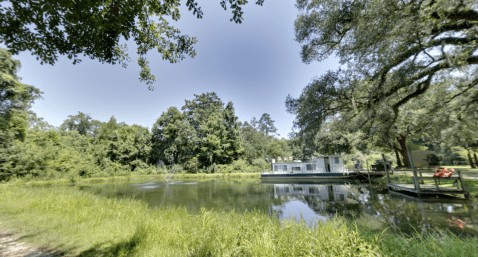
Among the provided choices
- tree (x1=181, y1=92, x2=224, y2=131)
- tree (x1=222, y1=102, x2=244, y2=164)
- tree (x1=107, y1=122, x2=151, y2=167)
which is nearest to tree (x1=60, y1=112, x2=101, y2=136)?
tree (x1=107, y1=122, x2=151, y2=167)

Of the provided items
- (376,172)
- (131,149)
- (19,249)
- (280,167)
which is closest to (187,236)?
(19,249)

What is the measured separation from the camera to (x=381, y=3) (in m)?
5.54

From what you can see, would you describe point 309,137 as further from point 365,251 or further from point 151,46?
point 151,46

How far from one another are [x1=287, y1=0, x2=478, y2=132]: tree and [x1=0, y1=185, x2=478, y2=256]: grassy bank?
5439 mm

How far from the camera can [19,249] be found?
11.8ft

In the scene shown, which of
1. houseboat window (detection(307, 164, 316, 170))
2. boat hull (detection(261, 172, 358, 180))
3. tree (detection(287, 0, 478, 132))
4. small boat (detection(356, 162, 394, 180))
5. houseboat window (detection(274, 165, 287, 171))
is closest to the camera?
tree (detection(287, 0, 478, 132))

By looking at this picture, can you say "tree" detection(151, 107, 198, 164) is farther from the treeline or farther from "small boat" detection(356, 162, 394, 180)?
"small boat" detection(356, 162, 394, 180)

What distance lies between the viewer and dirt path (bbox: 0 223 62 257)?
11.0 ft

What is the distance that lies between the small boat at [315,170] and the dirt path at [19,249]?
23641 mm

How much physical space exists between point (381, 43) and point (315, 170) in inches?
843

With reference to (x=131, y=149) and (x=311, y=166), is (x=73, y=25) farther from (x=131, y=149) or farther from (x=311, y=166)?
(x=131, y=149)

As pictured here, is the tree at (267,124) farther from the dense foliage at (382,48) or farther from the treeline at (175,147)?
the dense foliage at (382,48)

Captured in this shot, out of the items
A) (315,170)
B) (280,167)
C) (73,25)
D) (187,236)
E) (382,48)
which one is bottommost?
(187,236)

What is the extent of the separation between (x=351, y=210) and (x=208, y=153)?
26.9m
